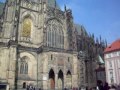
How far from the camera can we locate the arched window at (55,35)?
129ft

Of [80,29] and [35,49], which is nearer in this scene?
[35,49]

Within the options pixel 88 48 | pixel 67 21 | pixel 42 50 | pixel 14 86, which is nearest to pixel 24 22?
pixel 42 50

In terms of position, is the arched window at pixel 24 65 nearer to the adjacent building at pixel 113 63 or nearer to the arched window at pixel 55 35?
the arched window at pixel 55 35

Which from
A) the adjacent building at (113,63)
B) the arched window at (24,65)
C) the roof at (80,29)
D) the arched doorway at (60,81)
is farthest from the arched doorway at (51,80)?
the roof at (80,29)

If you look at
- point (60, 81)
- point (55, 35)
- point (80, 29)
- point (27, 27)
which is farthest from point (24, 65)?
point (80, 29)

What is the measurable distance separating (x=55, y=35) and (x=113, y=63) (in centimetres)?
1477

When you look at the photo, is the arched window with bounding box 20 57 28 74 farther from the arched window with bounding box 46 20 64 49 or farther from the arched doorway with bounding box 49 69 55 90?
the arched window with bounding box 46 20 64 49

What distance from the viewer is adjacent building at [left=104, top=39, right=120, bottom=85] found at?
4125 centimetres

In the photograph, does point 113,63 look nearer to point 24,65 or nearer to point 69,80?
point 69,80

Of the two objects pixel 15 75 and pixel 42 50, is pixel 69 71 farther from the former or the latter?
pixel 15 75

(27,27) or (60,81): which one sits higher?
(27,27)

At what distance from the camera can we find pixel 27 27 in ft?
124

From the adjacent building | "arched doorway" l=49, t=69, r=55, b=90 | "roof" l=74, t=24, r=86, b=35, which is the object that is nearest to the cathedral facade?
"arched doorway" l=49, t=69, r=55, b=90

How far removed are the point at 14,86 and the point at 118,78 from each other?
73.2ft
